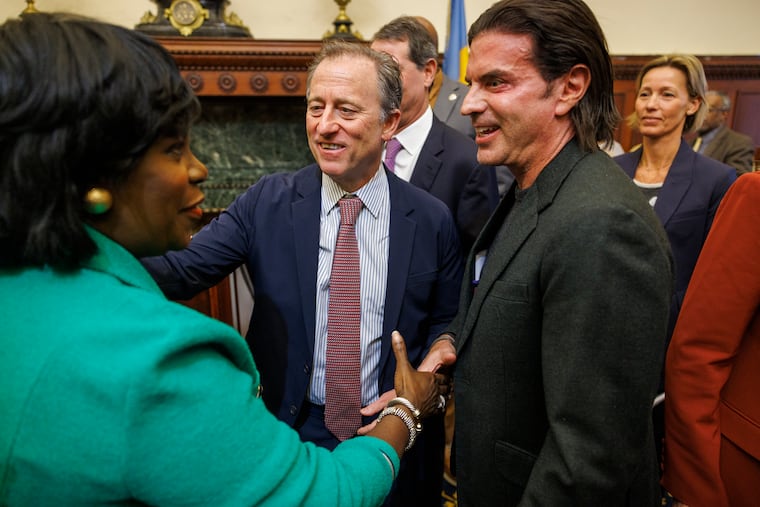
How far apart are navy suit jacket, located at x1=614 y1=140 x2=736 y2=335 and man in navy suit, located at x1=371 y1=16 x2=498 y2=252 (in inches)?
28.9

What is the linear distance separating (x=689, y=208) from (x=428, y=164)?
1102 millimetres

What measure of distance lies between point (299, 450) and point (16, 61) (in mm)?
591

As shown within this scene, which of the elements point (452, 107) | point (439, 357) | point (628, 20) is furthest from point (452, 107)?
point (628, 20)

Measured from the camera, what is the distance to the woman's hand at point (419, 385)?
120cm

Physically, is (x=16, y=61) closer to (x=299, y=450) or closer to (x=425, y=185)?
(x=299, y=450)

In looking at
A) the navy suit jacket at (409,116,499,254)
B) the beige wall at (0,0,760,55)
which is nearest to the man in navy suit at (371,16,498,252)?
the navy suit jacket at (409,116,499,254)

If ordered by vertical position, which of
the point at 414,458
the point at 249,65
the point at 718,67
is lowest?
the point at 414,458

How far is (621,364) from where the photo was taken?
0.84 meters

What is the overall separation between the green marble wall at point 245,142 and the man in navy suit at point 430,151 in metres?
3.10

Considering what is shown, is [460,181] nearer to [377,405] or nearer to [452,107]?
[452,107]

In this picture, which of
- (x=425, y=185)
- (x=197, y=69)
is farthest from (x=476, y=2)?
(x=425, y=185)

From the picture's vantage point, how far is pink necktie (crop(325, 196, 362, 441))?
138 centimetres

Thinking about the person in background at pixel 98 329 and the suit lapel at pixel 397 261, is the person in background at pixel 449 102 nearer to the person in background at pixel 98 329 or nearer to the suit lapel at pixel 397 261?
the suit lapel at pixel 397 261

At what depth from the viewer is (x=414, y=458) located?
1.51 meters
